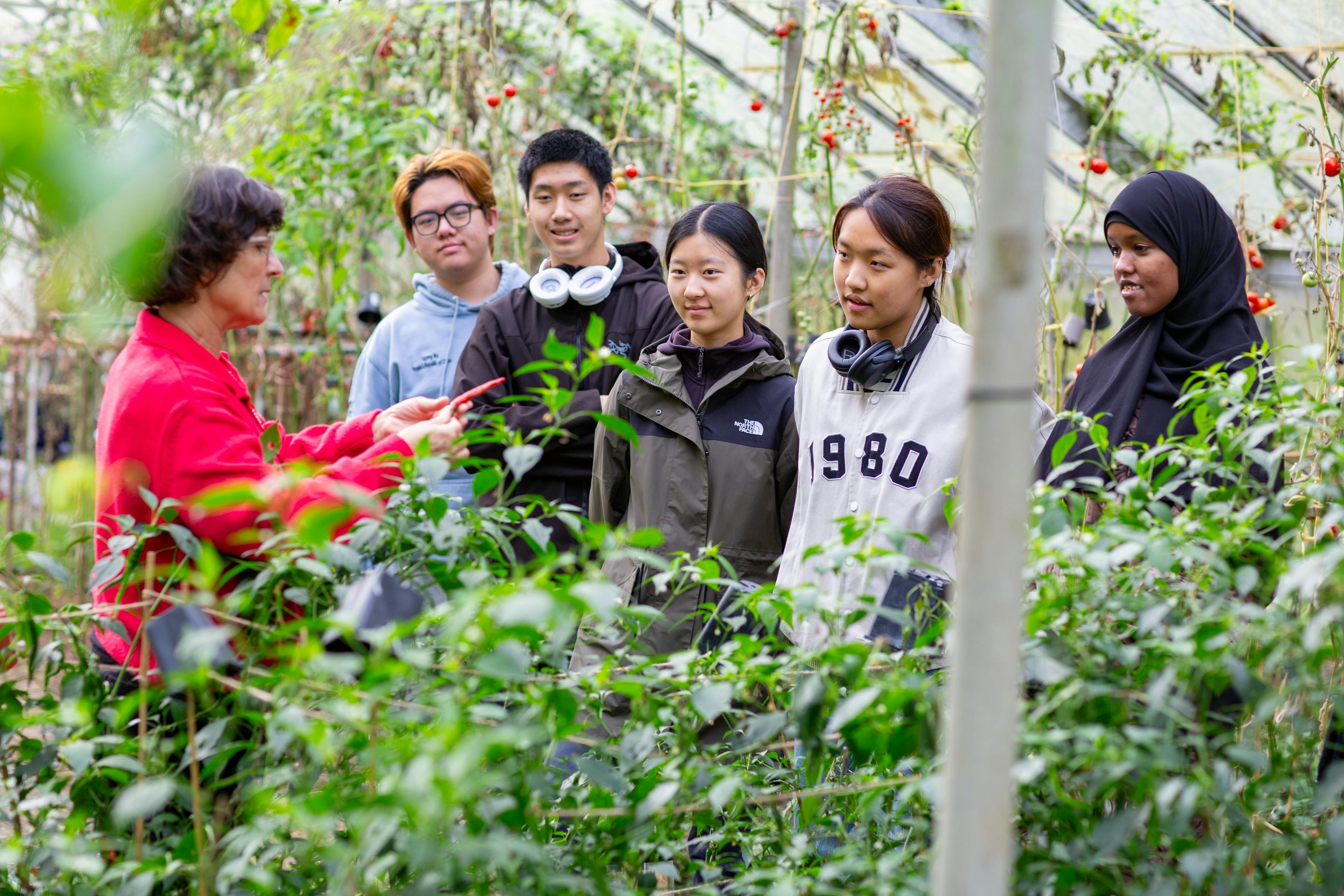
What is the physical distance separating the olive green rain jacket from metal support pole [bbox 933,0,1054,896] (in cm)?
136

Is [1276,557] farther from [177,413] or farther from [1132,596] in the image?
[177,413]

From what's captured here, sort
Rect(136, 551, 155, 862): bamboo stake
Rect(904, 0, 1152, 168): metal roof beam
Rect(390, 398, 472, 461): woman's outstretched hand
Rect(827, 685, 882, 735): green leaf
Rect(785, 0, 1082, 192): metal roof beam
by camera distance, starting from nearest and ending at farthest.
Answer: Rect(827, 685, 882, 735): green leaf < Rect(136, 551, 155, 862): bamboo stake < Rect(390, 398, 472, 461): woman's outstretched hand < Rect(904, 0, 1152, 168): metal roof beam < Rect(785, 0, 1082, 192): metal roof beam

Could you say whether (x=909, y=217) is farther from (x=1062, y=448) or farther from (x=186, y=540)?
(x=186, y=540)

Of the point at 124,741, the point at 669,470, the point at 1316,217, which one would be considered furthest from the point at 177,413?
the point at 1316,217

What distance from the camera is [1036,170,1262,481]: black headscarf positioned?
6.58 feet

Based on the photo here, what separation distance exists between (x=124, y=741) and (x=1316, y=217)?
2333 millimetres

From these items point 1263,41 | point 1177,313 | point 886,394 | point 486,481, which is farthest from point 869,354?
point 1263,41

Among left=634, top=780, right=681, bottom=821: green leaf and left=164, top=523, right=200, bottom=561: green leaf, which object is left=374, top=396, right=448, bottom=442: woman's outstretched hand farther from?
left=634, top=780, right=681, bottom=821: green leaf

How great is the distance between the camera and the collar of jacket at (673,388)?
7.22 feet

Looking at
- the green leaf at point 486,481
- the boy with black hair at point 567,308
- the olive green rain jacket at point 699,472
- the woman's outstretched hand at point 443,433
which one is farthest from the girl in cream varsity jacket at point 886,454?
the green leaf at point 486,481

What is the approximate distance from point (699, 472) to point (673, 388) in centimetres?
18

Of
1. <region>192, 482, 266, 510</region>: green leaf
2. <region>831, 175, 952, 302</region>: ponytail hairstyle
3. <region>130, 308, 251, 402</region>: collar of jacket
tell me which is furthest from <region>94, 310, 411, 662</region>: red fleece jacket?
<region>831, 175, 952, 302</region>: ponytail hairstyle

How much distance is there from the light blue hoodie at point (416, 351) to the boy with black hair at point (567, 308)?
15 centimetres

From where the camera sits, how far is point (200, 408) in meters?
1.44
